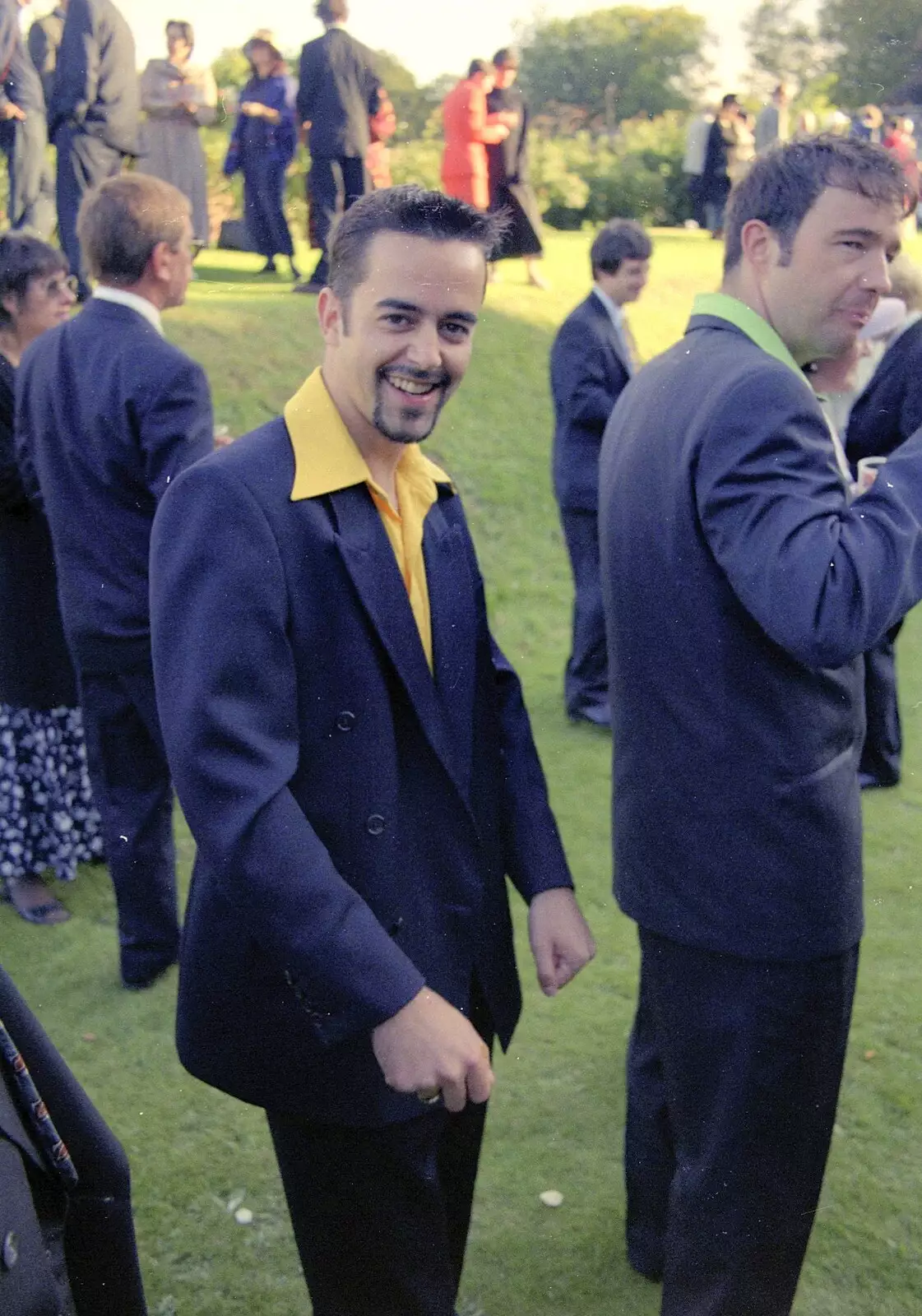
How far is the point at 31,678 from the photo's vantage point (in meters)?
4.54

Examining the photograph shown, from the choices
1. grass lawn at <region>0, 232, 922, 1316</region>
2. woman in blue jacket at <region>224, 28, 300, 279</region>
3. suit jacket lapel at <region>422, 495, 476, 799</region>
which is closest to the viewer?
suit jacket lapel at <region>422, 495, 476, 799</region>

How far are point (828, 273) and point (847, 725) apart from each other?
0.69 m

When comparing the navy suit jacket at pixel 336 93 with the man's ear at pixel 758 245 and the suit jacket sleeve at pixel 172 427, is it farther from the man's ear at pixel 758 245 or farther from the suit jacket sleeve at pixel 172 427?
the man's ear at pixel 758 245

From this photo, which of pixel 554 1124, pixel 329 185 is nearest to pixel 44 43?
pixel 329 185

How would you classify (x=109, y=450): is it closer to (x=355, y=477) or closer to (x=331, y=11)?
(x=355, y=477)

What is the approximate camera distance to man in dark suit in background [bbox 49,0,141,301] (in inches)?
332

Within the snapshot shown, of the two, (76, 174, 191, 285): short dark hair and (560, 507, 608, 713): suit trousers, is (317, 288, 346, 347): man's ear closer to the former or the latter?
(76, 174, 191, 285): short dark hair

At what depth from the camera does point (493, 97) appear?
11703mm

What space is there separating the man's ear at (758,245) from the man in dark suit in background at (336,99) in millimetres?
7959

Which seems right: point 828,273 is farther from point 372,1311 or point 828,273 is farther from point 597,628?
point 597,628

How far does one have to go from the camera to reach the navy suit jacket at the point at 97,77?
27.5ft

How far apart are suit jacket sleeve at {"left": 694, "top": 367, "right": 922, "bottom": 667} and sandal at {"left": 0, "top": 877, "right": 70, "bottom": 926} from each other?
3230 mm

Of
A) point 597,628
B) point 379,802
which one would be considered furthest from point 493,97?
point 379,802

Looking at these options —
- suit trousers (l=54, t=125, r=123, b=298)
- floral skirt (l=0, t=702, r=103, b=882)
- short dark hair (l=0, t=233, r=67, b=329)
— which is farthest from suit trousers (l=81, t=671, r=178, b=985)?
suit trousers (l=54, t=125, r=123, b=298)
